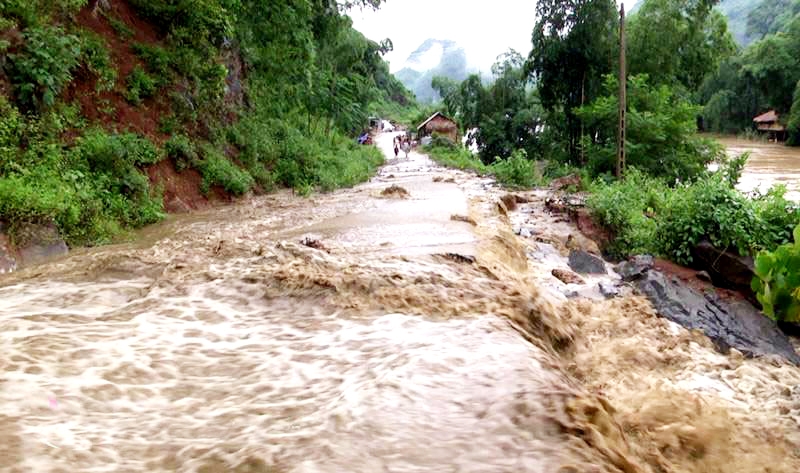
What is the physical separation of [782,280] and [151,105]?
1159cm

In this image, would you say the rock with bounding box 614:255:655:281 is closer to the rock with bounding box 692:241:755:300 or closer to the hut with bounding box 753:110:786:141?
the rock with bounding box 692:241:755:300

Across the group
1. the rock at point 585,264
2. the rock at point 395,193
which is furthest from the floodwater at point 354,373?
the rock at point 395,193

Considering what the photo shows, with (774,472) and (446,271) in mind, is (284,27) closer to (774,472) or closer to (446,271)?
(446,271)

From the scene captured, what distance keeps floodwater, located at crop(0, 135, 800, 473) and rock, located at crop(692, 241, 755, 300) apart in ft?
8.18

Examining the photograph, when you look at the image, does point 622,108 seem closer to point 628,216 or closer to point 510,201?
point 510,201

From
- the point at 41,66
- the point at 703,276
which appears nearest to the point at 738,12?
the point at 703,276

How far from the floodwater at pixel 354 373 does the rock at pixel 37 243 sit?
1.52ft

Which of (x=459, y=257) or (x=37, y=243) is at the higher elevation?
(x=37, y=243)

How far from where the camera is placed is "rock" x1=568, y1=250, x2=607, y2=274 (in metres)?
9.25

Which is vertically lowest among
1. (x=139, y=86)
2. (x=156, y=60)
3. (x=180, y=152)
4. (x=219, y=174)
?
(x=219, y=174)

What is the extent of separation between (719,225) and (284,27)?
1290 centimetres

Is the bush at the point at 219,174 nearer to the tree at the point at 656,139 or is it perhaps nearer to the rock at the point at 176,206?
the rock at the point at 176,206

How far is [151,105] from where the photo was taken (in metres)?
12.3

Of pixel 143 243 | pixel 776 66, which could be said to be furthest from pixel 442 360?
pixel 776 66
